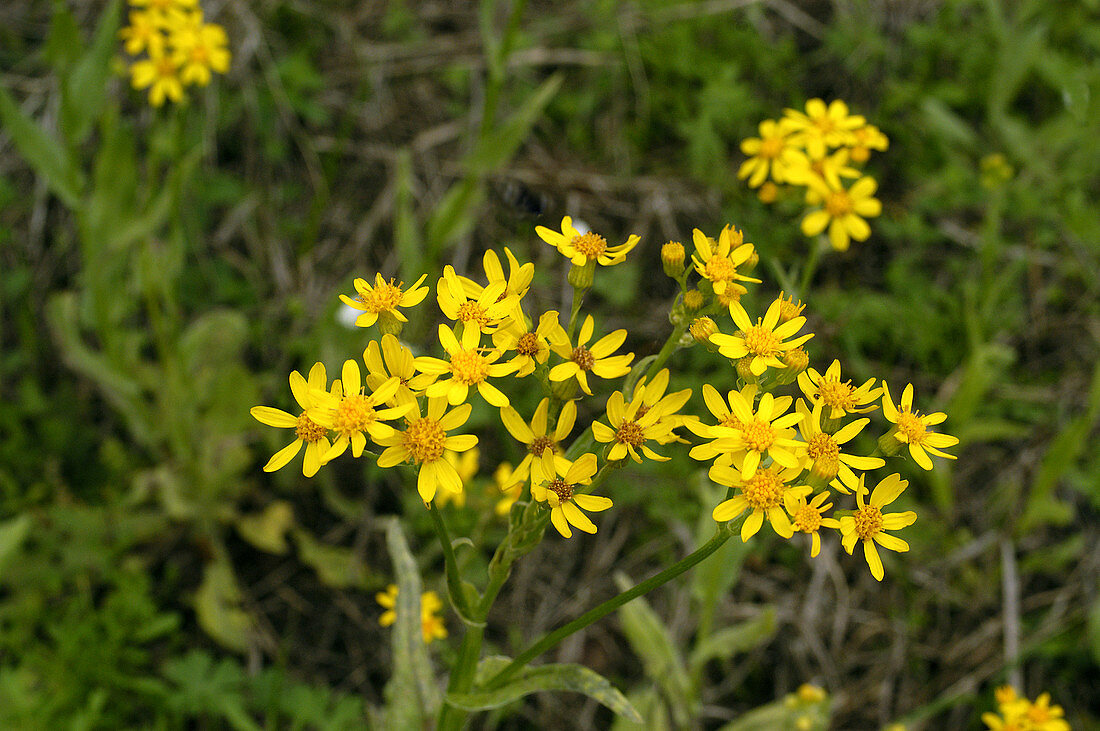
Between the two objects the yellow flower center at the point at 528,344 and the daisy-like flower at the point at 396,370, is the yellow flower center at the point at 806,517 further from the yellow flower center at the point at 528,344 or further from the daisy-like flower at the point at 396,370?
the daisy-like flower at the point at 396,370

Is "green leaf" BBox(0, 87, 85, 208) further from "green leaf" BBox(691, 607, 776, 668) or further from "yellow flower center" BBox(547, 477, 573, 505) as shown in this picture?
"green leaf" BBox(691, 607, 776, 668)

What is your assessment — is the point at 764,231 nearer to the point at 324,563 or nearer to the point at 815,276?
the point at 815,276

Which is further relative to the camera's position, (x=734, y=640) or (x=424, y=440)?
(x=734, y=640)

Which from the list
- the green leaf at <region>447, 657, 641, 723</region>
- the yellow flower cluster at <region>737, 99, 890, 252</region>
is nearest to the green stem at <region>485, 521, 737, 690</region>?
the green leaf at <region>447, 657, 641, 723</region>

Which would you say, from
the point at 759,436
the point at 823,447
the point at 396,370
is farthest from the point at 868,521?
the point at 396,370

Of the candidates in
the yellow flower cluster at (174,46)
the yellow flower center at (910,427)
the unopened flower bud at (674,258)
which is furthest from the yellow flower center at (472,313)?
the yellow flower cluster at (174,46)

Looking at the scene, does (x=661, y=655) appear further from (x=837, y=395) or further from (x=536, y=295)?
(x=536, y=295)

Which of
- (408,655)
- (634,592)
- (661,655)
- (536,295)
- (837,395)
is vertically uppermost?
(837,395)

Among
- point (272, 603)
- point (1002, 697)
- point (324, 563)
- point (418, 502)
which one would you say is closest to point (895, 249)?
point (1002, 697)
